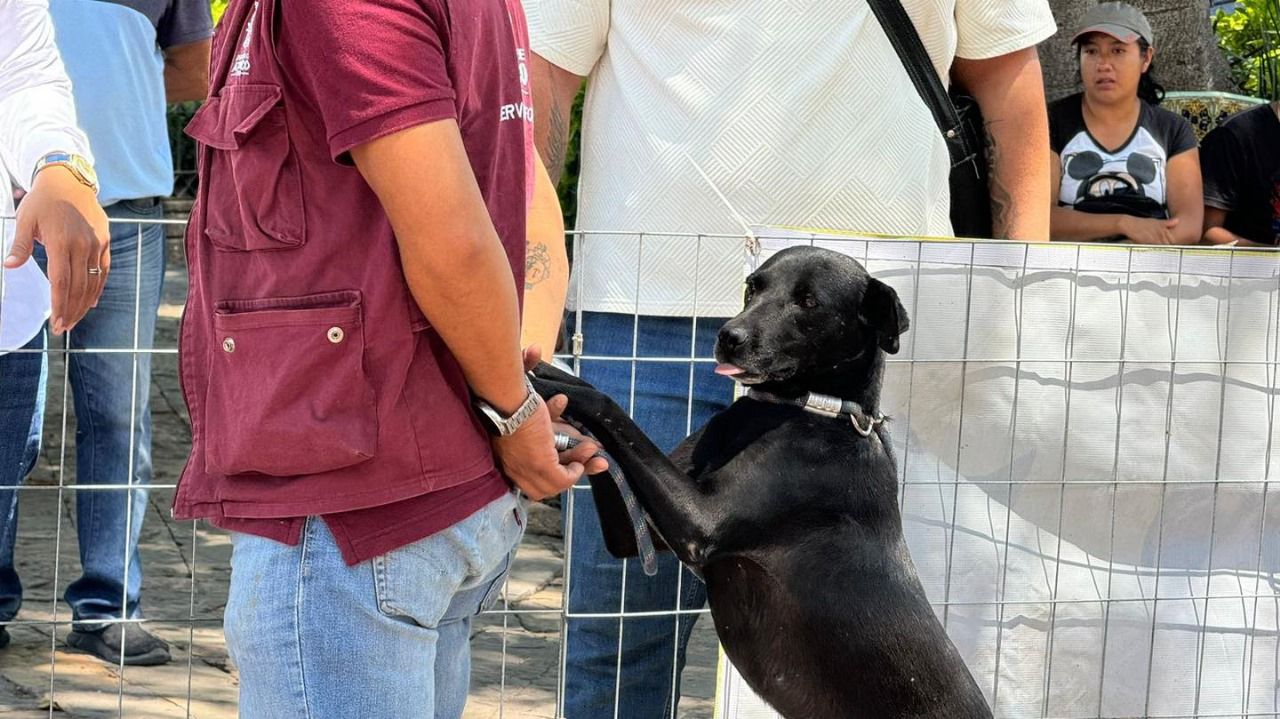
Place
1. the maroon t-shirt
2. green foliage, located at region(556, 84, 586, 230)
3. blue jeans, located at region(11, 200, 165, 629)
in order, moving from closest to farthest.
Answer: the maroon t-shirt
blue jeans, located at region(11, 200, 165, 629)
green foliage, located at region(556, 84, 586, 230)

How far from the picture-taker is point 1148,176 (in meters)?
5.52

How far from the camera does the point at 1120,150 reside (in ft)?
18.1

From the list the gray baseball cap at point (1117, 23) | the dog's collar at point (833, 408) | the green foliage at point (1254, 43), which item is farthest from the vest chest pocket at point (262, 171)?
the green foliage at point (1254, 43)

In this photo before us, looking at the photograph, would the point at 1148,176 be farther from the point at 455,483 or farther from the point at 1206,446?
the point at 455,483

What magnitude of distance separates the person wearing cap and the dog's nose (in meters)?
3.18

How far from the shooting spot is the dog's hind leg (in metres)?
2.38

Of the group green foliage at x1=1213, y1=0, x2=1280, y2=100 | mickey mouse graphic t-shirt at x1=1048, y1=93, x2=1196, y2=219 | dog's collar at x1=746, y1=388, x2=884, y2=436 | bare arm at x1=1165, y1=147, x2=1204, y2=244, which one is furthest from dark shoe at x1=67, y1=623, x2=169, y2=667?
green foliage at x1=1213, y1=0, x2=1280, y2=100

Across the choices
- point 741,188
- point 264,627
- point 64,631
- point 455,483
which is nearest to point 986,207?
point 741,188

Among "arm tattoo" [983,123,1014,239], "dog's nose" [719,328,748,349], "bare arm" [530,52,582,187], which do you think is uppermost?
"bare arm" [530,52,582,187]

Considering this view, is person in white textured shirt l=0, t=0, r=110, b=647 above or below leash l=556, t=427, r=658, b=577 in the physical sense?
above

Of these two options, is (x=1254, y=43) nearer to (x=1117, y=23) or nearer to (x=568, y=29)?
(x=1117, y=23)

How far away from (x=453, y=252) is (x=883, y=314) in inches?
46.7

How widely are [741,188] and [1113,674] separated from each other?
1.31 metres

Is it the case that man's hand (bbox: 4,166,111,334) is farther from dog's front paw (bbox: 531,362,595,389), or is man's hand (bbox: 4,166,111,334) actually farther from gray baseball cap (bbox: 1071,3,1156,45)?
gray baseball cap (bbox: 1071,3,1156,45)
